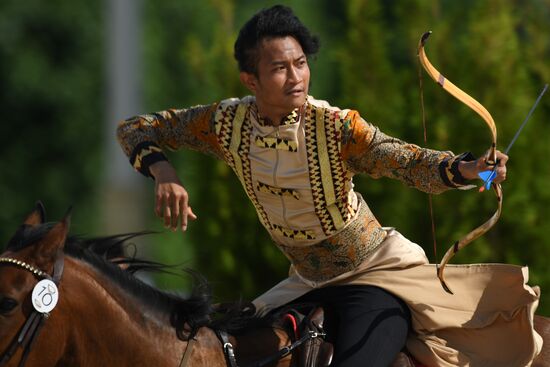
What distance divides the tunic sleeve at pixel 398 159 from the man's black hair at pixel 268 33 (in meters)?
0.34

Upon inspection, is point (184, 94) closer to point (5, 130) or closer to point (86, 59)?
point (86, 59)

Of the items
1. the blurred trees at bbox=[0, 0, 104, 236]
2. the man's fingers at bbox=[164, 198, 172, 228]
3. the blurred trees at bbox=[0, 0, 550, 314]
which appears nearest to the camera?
the man's fingers at bbox=[164, 198, 172, 228]

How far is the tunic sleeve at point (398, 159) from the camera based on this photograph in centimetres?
364

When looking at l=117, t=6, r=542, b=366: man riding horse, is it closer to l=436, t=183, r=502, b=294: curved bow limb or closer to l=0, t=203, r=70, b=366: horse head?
l=436, t=183, r=502, b=294: curved bow limb

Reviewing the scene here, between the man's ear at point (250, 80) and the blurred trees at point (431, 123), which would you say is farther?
the blurred trees at point (431, 123)

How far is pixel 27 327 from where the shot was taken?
135 inches

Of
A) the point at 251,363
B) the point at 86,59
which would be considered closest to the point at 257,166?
the point at 251,363

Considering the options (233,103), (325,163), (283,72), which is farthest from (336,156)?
(233,103)

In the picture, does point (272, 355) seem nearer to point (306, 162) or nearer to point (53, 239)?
point (306, 162)

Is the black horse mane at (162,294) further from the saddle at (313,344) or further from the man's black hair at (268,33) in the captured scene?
the man's black hair at (268,33)

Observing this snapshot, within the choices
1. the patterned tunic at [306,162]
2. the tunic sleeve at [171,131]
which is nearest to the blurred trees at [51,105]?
the tunic sleeve at [171,131]

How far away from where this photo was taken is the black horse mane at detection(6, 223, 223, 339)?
3746 millimetres

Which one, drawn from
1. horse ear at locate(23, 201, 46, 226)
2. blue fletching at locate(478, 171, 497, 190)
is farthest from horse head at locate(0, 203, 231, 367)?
blue fletching at locate(478, 171, 497, 190)

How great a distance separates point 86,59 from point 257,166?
1495cm
